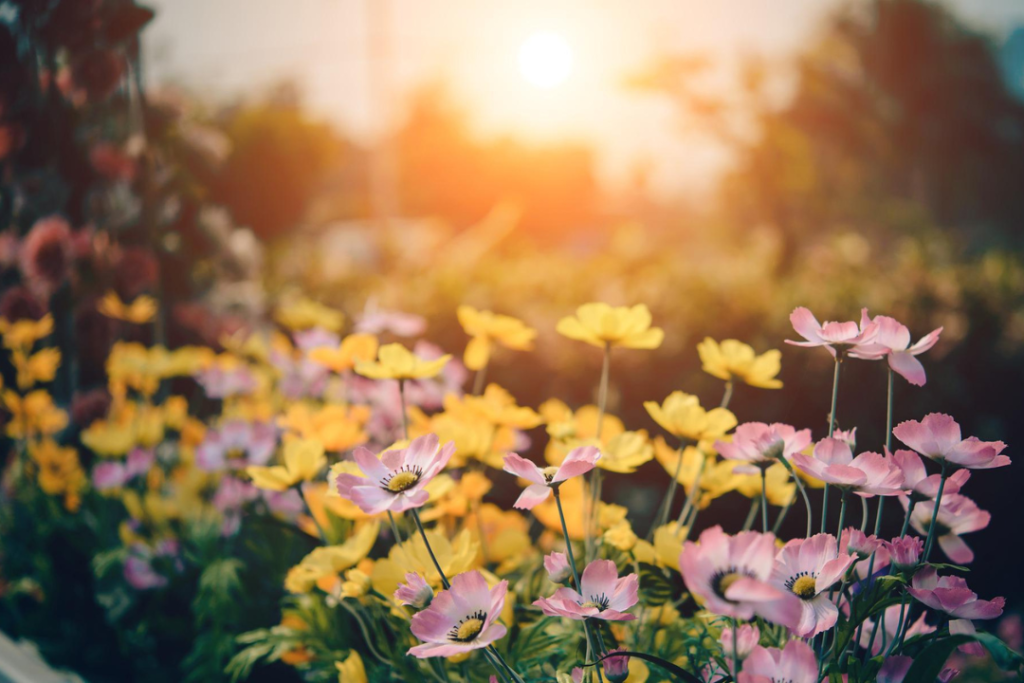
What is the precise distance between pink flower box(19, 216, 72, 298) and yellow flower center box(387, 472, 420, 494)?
1.64 m

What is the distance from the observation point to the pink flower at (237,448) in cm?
130

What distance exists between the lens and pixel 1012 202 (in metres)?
17.2

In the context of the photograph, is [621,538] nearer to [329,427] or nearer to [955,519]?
[955,519]

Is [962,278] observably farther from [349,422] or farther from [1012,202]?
[1012,202]

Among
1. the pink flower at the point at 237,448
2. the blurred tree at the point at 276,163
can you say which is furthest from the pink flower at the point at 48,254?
the blurred tree at the point at 276,163

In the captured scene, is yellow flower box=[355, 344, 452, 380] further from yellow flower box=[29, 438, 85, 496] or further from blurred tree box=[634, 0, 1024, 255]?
blurred tree box=[634, 0, 1024, 255]

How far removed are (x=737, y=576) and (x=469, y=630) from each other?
27cm

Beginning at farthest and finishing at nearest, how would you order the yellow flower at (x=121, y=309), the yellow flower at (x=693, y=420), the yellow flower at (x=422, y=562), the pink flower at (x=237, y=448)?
the yellow flower at (x=121, y=309) < the pink flower at (x=237, y=448) < the yellow flower at (x=693, y=420) < the yellow flower at (x=422, y=562)

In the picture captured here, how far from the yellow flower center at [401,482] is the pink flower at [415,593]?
3.6 inches

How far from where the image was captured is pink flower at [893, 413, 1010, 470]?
0.68 metres

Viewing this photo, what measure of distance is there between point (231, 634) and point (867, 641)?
1.06 metres

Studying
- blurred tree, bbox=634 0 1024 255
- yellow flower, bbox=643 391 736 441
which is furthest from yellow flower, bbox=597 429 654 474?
blurred tree, bbox=634 0 1024 255

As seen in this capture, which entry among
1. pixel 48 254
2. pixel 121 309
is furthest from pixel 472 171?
pixel 48 254

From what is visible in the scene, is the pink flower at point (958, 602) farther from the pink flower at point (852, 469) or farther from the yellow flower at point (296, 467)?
the yellow flower at point (296, 467)
